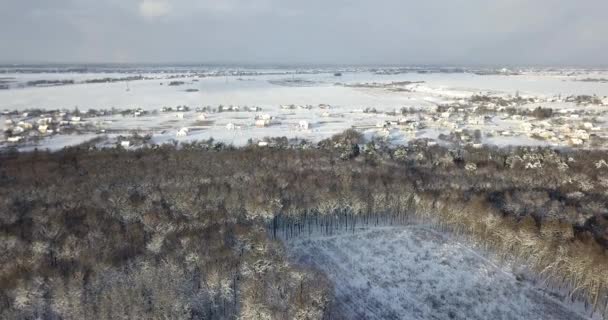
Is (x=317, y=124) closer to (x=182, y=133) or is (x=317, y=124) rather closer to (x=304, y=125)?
(x=304, y=125)

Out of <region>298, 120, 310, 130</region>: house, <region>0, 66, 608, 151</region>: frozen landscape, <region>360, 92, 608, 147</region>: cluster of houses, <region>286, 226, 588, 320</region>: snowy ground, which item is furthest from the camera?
<region>298, 120, 310, 130</region>: house

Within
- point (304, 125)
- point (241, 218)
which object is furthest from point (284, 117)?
point (241, 218)

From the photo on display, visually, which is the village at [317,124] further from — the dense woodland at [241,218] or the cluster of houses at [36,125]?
the dense woodland at [241,218]

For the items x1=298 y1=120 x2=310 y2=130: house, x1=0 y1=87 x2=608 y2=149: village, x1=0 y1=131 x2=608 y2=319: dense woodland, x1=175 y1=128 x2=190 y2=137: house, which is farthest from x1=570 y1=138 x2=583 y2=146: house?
x1=175 y1=128 x2=190 y2=137: house

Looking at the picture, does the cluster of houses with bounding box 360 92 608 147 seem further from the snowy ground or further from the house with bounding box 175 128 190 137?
the snowy ground

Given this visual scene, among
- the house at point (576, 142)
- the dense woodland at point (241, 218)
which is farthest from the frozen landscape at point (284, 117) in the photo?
the dense woodland at point (241, 218)

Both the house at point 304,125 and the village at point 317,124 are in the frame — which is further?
the house at point 304,125

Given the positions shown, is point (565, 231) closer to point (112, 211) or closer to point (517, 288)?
point (517, 288)
